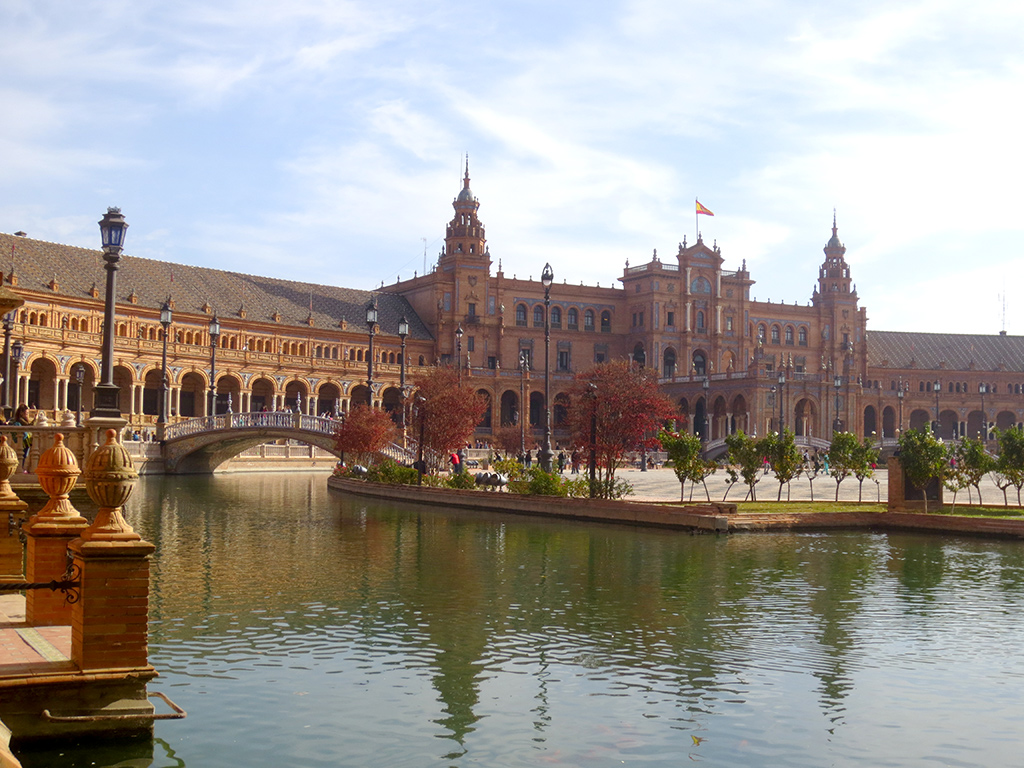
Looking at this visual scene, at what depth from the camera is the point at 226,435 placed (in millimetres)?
56500

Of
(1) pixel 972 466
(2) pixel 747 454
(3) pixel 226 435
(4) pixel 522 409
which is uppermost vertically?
(4) pixel 522 409

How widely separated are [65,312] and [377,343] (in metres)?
27.5

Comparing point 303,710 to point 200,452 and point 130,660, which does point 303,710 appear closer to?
point 130,660

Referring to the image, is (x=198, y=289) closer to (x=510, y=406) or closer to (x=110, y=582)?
(x=510, y=406)

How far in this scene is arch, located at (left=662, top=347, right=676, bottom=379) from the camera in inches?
4104

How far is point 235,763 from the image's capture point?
9.66m

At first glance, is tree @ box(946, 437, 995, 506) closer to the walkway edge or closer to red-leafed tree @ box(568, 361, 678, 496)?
the walkway edge

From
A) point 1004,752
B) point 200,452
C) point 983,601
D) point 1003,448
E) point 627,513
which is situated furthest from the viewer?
point 200,452

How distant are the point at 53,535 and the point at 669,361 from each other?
313 feet

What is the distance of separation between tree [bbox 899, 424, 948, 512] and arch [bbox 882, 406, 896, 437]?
3476 inches

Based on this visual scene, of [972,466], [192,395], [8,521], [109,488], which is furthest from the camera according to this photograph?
[192,395]

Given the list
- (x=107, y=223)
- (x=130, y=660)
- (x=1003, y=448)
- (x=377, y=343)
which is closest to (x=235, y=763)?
(x=130, y=660)

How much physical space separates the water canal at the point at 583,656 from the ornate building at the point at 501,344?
44.8 m

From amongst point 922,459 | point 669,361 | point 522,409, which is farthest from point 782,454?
point 669,361
